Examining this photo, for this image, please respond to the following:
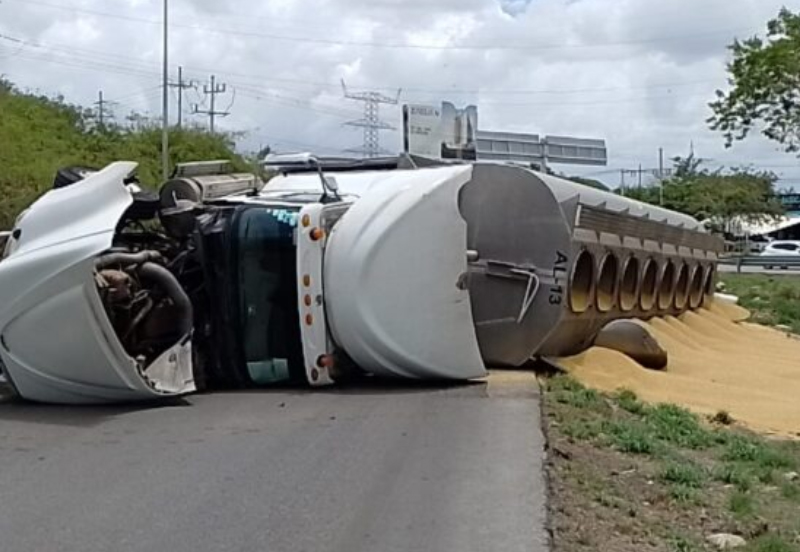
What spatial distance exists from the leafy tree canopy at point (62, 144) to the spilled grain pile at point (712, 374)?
56.3 feet

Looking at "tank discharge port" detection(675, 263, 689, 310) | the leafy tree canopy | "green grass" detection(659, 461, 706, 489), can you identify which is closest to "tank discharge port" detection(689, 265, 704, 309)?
"tank discharge port" detection(675, 263, 689, 310)

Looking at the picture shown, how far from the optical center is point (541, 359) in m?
15.7

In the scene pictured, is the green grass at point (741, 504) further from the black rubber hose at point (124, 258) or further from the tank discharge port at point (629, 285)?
the tank discharge port at point (629, 285)

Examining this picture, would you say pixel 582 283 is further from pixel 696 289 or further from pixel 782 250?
pixel 782 250

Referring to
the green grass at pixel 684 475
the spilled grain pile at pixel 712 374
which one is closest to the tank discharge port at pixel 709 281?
the spilled grain pile at pixel 712 374

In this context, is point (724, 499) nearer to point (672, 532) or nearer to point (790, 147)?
point (672, 532)

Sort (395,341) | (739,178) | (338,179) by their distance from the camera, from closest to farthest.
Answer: (395,341) → (338,179) → (739,178)

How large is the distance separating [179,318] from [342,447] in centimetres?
299

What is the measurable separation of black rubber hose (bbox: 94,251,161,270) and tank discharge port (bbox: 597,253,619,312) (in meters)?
7.62

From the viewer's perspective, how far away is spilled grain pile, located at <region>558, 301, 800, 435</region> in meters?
14.2

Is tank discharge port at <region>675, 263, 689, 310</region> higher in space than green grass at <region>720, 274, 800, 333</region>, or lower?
higher

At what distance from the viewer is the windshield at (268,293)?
42.6 ft

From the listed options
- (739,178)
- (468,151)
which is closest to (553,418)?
(468,151)

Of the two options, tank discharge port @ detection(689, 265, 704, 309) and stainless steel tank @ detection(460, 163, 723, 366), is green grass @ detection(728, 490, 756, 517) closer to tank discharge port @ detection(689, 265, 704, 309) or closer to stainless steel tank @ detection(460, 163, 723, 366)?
stainless steel tank @ detection(460, 163, 723, 366)
